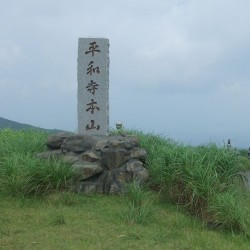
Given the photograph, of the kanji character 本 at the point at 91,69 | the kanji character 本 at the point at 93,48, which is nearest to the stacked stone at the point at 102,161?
the kanji character 本 at the point at 91,69

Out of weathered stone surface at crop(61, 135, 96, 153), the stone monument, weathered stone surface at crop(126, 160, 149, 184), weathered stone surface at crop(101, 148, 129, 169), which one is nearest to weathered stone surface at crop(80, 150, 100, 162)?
weathered stone surface at crop(101, 148, 129, 169)

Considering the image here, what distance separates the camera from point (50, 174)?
6.77m

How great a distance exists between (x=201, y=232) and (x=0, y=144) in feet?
17.5

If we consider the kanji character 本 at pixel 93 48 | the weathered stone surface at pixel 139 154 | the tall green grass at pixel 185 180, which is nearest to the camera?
the tall green grass at pixel 185 180

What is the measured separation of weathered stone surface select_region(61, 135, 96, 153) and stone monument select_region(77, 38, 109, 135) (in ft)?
2.49

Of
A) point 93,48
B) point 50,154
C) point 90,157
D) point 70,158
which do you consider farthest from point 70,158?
point 93,48

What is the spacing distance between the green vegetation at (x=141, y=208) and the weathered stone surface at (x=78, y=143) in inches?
23.3

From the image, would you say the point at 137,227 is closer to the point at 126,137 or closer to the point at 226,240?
the point at 226,240

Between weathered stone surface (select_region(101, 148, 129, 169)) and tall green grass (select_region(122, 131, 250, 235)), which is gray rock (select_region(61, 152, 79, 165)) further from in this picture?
tall green grass (select_region(122, 131, 250, 235))

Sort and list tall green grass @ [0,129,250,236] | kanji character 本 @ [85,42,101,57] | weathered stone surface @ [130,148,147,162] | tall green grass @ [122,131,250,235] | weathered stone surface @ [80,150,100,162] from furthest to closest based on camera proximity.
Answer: kanji character 本 @ [85,42,101,57] → weathered stone surface @ [130,148,147,162] → weathered stone surface @ [80,150,100,162] → tall green grass @ [0,129,250,236] → tall green grass @ [122,131,250,235]

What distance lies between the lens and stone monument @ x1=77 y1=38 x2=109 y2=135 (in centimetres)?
890

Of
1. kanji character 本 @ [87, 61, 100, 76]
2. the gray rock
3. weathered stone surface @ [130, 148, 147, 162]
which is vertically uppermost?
kanji character 本 @ [87, 61, 100, 76]

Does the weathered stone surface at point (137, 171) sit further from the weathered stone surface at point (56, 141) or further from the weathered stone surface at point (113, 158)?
the weathered stone surface at point (56, 141)

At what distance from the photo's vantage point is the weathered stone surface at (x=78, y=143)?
318 inches
